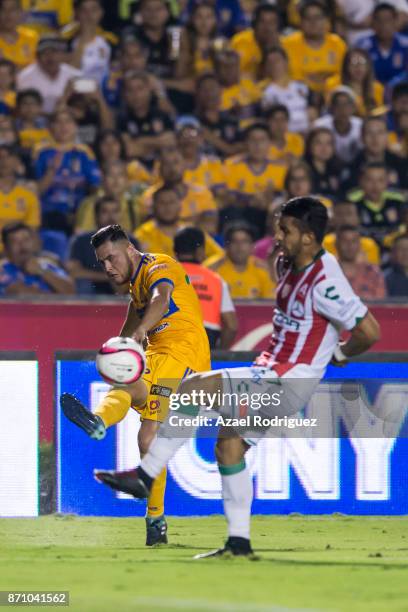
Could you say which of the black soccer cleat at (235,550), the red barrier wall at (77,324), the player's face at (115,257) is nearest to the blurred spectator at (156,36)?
the red barrier wall at (77,324)

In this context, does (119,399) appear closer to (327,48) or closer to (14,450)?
(14,450)

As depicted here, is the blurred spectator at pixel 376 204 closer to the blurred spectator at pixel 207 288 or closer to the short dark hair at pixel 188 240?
the blurred spectator at pixel 207 288

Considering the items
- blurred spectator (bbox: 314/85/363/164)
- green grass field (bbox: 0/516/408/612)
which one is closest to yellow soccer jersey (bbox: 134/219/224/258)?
blurred spectator (bbox: 314/85/363/164)

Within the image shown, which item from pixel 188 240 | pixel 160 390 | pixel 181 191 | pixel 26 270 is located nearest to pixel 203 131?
pixel 181 191

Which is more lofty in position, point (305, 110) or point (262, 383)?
point (305, 110)

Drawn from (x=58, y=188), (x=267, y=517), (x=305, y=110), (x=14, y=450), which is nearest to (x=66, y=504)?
(x=14, y=450)

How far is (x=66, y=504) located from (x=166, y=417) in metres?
1.83

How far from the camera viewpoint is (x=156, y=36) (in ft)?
50.3

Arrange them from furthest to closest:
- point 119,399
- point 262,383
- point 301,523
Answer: point 301,523, point 119,399, point 262,383

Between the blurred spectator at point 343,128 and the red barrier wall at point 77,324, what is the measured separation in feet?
13.0

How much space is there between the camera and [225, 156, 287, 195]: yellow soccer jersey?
14.0 m

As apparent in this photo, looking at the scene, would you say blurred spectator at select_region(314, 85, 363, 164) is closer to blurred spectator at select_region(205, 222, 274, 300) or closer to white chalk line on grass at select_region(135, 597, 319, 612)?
blurred spectator at select_region(205, 222, 274, 300)

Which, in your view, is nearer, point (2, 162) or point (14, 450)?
point (14, 450)

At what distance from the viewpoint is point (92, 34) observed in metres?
15.1
